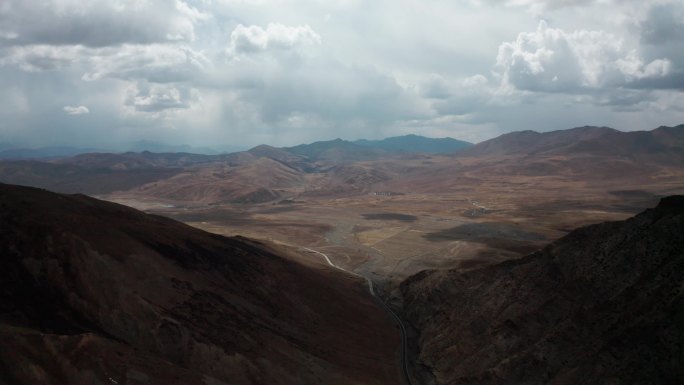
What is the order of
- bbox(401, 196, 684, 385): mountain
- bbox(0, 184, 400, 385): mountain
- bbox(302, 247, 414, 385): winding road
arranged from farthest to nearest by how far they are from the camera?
bbox(302, 247, 414, 385): winding road < bbox(401, 196, 684, 385): mountain < bbox(0, 184, 400, 385): mountain

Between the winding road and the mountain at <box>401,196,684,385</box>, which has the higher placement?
the mountain at <box>401,196,684,385</box>

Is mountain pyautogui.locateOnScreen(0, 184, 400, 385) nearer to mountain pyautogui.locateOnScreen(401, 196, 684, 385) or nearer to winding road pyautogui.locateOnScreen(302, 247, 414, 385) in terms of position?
winding road pyautogui.locateOnScreen(302, 247, 414, 385)

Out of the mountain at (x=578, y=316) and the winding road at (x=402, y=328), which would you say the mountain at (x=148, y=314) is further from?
the mountain at (x=578, y=316)

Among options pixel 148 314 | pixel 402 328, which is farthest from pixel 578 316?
pixel 148 314

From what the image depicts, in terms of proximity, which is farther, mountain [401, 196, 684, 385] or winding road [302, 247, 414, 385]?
winding road [302, 247, 414, 385]

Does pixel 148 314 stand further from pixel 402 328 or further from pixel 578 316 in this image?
pixel 578 316

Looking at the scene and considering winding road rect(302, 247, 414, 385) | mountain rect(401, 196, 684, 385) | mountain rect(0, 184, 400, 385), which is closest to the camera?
mountain rect(0, 184, 400, 385)

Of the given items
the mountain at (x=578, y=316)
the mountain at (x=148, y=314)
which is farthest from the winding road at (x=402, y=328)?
the mountain at (x=578, y=316)

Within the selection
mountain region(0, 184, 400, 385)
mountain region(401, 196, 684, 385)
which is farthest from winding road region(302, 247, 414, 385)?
mountain region(401, 196, 684, 385)
